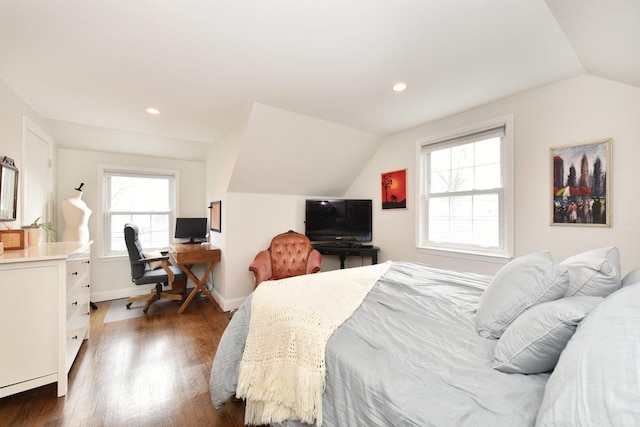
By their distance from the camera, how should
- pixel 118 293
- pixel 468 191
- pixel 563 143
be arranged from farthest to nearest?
pixel 118 293 < pixel 468 191 < pixel 563 143

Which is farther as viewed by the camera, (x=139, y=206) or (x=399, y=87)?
(x=139, y=206)

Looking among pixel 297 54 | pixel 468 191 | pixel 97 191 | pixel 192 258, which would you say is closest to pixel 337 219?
pixel 468 191

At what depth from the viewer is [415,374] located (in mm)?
877

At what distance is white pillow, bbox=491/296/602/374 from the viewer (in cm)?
84

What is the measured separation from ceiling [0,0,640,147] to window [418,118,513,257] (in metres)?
0.42

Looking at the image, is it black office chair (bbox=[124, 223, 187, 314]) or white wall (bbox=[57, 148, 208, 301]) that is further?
white wall (bbox=[57, 148, 208, 301])

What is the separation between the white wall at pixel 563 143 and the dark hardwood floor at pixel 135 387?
8.79ft

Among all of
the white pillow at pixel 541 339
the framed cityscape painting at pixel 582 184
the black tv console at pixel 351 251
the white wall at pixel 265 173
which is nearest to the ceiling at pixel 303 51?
the white wall at pixel 265 173

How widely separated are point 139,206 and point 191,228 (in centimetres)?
87

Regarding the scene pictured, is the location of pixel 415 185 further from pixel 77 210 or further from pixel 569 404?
pixel 77 210

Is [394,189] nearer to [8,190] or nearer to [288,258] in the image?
[288,258]

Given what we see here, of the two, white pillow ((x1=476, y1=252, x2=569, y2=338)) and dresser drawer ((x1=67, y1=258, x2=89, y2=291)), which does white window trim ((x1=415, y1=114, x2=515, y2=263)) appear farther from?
dresser drawer ((x1=67, y1=258, x2=89, y2=291))

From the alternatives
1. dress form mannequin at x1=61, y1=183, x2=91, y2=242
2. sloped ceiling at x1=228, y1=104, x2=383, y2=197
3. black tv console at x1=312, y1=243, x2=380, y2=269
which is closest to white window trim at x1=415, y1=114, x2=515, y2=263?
black tv console at x1=312, y1=243, x2=380, y2=269

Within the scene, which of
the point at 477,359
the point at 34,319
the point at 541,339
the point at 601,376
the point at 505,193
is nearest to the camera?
the point at 601,376
